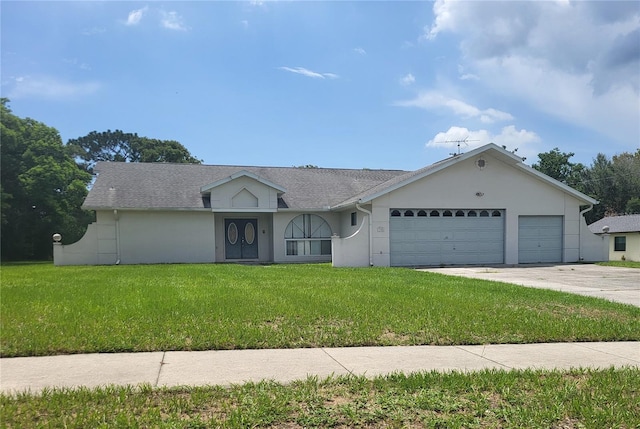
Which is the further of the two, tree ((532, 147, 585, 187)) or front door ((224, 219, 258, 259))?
tree ((532, 147, 585, 187))

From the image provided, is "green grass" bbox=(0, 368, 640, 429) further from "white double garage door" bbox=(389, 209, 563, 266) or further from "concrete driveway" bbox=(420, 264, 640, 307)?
"white double garage door" bbox=(389, 209, 563, 266)

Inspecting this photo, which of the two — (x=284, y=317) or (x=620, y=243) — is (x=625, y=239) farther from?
(x=284, y=317)

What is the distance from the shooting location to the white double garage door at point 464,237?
20.9 m

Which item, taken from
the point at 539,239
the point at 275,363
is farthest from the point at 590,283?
the point at 275,363

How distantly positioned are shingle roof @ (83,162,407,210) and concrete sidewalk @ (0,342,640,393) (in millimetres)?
17349

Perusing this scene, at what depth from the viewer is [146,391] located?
14.1ft

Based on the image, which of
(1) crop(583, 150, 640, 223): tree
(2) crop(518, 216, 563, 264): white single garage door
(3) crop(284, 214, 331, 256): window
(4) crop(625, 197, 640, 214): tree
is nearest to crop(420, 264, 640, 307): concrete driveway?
(2) crop(518, 216, 563, 264): white single garage door

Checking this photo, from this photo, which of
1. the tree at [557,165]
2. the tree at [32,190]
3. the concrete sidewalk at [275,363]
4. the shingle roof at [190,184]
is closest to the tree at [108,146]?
the tree at [32,190]

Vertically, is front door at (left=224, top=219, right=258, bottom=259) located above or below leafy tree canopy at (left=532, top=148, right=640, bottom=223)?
below

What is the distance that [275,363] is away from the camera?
5348 mm

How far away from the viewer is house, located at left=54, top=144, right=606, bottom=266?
20.8 metres

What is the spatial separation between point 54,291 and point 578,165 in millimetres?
52539

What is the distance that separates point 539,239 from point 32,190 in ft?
100.0

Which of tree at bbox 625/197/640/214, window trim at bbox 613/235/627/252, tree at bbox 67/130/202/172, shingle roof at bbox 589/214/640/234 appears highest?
tree at bbox 67/130/202/172
